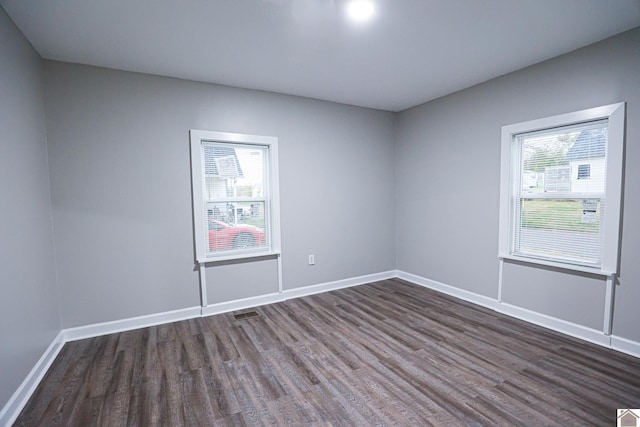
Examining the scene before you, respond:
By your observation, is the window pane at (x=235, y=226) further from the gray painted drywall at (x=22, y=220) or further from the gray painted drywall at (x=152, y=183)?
the gray painted drywall at (x=22, y=220)

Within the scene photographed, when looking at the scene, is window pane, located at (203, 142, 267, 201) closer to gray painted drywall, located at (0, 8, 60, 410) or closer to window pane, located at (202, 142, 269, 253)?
window pane, located at (202, 142, 269, 253)

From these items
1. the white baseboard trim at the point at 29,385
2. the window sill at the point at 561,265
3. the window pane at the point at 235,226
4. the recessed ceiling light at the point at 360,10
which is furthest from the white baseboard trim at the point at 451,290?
the white baseboard trim at the point at 29,385

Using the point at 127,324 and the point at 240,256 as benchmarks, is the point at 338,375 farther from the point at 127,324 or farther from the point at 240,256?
the point at 127,324

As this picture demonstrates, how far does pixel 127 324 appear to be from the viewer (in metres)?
3.00

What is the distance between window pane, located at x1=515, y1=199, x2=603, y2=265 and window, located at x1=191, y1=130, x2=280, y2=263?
9.23 feet

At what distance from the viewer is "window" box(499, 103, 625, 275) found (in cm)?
250

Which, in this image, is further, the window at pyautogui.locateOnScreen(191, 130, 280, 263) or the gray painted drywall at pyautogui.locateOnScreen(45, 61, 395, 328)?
the window at pyautogui.locateOnScreen(191, 130, 280, 263)

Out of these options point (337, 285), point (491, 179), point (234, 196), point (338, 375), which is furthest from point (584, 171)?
point (234, 196)

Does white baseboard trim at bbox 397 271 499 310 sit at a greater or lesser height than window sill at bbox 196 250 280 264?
lesser

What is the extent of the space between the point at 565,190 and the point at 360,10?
251cm

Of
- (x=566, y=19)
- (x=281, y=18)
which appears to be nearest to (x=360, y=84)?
(x=281, y=18)

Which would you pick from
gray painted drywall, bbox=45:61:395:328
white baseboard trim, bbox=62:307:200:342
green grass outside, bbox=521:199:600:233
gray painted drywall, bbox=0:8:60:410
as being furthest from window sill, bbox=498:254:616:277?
gray painted drywall, bbox=0:8:60:410

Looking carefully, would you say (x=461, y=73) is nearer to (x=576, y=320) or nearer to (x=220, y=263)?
(x=576, y=320)

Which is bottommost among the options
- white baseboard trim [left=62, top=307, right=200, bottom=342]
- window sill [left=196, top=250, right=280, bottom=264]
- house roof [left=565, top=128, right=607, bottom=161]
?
white baseboard trim [left=62, top=307, right=200, bottom=342]
